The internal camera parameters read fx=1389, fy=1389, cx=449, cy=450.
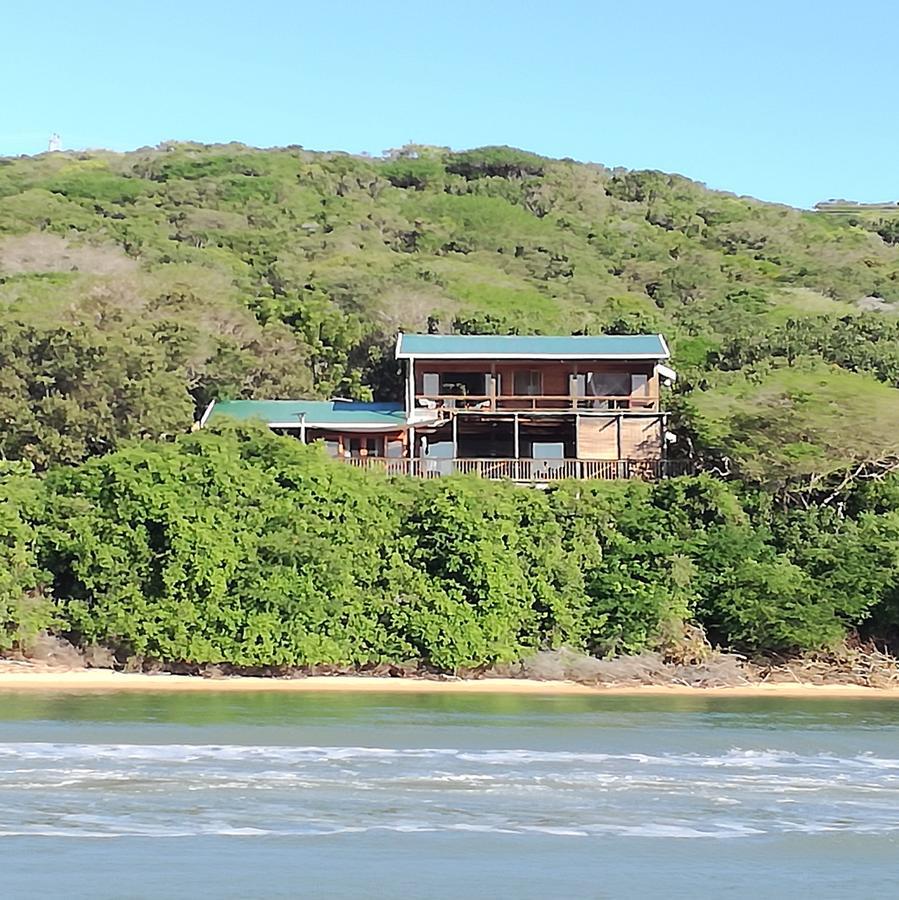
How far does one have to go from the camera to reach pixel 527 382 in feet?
133

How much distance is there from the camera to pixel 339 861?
45.2ft

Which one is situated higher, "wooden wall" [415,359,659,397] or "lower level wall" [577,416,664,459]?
"wooden wall" [415,359,659,397]

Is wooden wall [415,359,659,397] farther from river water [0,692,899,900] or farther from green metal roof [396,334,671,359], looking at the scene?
river water [0,692,899,900]

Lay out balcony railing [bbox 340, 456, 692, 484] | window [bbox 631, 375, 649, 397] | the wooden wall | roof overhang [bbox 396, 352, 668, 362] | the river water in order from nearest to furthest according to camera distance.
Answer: the river water → balcony railing [bbox 340, 456, 692, 484] → roof overhang [bbox 396, 352, 668, 362] → window [bbox 631, 375, 649, 397] → the wooden wall

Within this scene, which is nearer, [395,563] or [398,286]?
[395,563]

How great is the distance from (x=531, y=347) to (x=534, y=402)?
1.77 metres

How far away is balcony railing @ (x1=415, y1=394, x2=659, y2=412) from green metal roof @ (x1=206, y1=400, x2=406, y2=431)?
1106mm

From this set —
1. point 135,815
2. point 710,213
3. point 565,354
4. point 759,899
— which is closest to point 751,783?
point 759,899

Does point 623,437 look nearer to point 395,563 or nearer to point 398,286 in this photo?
point 395,563

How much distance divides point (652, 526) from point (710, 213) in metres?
71.6

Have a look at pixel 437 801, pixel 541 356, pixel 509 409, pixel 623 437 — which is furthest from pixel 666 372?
pixel 437 801

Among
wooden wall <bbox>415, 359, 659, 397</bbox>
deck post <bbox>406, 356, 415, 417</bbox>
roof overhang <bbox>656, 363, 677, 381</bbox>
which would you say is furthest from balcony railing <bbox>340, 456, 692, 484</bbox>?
roof overhang <bbox>656, 363, 677, 381</bbox>

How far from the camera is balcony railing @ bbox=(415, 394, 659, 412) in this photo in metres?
38.5

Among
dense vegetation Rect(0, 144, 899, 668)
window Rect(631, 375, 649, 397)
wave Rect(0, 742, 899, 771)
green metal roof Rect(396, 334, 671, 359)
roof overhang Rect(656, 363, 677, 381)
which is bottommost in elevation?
wave Rect(0, 742, 899, 771)
